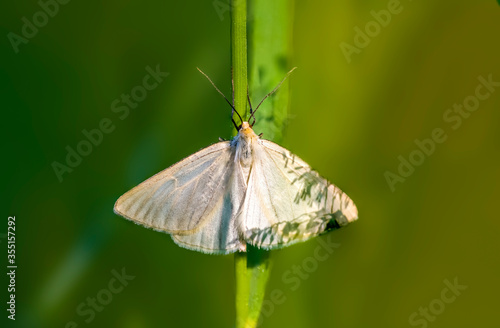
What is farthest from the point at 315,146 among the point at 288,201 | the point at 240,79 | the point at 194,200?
the point at 240,79

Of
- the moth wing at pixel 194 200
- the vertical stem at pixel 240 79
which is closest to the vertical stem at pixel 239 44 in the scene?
the vertical stem at pixel 240 79

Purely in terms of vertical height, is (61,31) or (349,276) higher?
(61,31)

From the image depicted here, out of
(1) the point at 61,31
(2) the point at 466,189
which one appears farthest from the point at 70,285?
(2) the point at 466,189

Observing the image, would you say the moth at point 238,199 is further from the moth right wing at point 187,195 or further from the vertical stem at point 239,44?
the vertical stem at point 239,44

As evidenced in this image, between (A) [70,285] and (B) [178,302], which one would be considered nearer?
(A) [70,285]

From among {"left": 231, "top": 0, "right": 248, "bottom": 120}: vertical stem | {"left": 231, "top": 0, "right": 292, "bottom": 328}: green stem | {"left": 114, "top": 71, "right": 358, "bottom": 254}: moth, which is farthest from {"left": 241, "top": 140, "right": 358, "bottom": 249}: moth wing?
{"left": 231, "top": 0, "right": 248, "bottom": 120}: vertical stem

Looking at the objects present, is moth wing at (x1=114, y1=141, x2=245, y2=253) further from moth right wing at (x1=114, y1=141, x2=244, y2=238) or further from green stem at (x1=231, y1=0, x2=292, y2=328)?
green stem at (x1=231, y1=0, x2=292, y2=328)

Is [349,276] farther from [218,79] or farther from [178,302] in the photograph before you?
[218,79]
